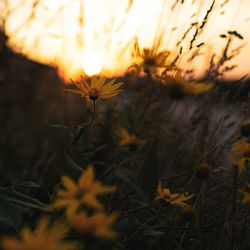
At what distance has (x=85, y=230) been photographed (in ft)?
1.20

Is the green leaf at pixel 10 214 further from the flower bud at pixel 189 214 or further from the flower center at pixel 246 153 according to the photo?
the flower center at pixel 246 153

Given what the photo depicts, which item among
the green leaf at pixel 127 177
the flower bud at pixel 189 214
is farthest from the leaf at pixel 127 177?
the flower bud at pixel 189 214

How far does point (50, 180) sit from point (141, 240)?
716 millimetres

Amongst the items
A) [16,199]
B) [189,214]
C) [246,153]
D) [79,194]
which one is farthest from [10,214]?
[246,153]

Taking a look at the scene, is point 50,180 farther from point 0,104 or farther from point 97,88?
point 0,104

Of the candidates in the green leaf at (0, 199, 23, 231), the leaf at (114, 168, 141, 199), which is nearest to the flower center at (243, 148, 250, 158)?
the leaf at (114, 168, 141, 199)

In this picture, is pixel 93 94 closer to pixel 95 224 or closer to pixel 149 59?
→ pixel 149 59

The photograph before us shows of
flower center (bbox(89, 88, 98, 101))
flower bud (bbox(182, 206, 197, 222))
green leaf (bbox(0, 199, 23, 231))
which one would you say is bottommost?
flower bud (bbox(182, 206, 197, 222))

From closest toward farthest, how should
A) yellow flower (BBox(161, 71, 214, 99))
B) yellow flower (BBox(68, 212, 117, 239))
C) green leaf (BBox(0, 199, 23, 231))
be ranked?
yellow flower (BBox(68, 212, 117, 239))
yellow flower (BBox(161, 71, 214, 99))
green leaf (BBox(0, 199, 23, 231))

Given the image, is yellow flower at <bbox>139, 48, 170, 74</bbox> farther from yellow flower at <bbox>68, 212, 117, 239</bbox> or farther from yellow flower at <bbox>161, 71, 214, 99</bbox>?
yellow flower at <bbox>68, 212, 117, 239</bbox>

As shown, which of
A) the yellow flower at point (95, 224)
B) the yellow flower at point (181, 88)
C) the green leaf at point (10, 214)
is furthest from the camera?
the green leaf at point (10, 214)

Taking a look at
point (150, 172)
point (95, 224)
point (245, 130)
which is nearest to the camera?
point (95, 224)

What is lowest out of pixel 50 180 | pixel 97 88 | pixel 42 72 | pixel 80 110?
pixel 97 88

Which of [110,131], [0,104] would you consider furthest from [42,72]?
[110,131]
